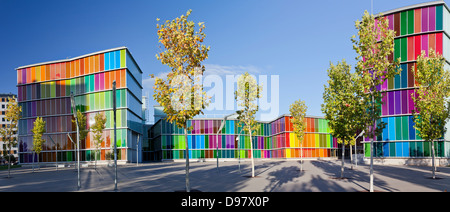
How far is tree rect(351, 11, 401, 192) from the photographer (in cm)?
2041

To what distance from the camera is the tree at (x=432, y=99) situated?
30.2 meters

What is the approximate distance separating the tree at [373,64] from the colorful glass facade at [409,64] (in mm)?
35688

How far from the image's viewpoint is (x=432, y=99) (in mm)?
30594

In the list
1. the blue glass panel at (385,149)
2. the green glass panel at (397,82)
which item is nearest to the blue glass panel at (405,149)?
the blue glass panel at (385,149)

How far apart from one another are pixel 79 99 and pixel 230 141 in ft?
127

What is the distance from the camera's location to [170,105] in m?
18.3

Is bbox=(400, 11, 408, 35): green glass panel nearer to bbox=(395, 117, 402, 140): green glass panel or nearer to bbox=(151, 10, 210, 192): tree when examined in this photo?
bbox=(395, 117, 402, 140): green glass panel

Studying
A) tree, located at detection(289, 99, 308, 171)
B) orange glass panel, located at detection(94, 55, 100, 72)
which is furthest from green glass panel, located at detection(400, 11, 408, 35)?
orange glass panel, located at detection(94, 55, 100, 72)

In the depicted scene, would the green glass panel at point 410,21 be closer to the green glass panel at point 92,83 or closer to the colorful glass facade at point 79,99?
the colorful glass facade at point 79,99

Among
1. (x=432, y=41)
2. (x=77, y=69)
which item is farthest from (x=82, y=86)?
(x=432, y=41)

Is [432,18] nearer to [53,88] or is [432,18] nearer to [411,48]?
[411,48]
